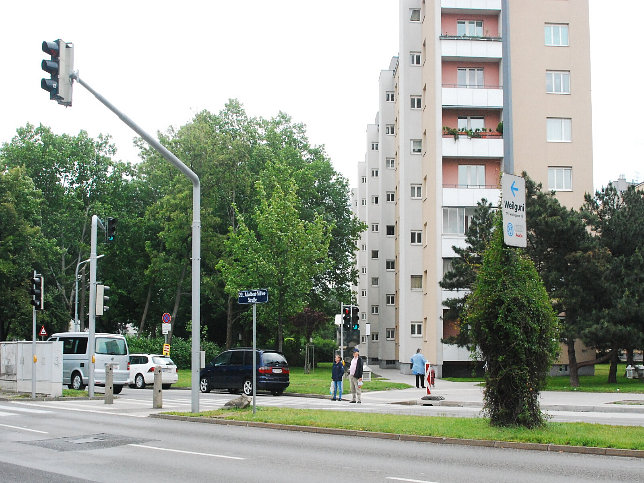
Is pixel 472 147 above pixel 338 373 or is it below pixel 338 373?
above

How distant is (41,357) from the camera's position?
88.6 ft

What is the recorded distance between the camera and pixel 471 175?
45656 mm

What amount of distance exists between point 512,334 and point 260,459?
18.8ft

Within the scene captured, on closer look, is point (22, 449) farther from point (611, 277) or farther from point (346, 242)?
point (346, 242)

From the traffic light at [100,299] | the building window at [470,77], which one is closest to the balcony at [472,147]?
the building window at [470,77]

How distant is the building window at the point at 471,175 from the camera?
1795 inches

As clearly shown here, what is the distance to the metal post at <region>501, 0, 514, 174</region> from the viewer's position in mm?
44156

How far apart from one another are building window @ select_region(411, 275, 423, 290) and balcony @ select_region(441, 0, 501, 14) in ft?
58.6

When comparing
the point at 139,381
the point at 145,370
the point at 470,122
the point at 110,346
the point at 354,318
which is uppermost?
the point at 470,122

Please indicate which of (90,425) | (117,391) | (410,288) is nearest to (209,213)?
(410,288)

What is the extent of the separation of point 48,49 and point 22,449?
6856mm

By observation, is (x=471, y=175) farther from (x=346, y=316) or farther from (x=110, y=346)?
(x=110, y=346)

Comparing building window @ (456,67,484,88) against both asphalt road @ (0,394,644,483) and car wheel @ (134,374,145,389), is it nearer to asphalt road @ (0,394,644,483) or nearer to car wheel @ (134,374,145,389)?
car wheel @ (134,374,145,389)

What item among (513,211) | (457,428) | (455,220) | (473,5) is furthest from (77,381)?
(473,5)
